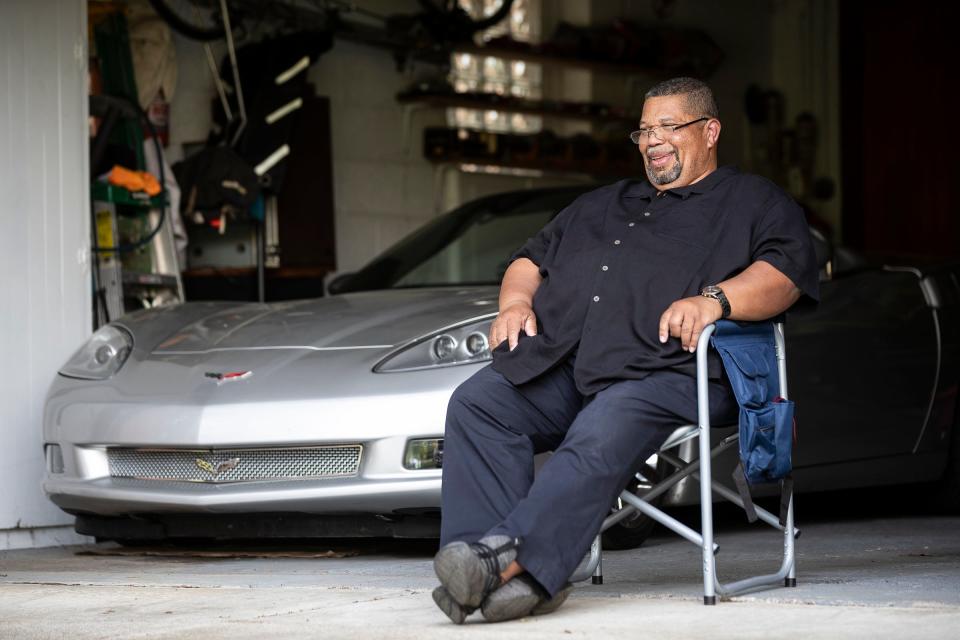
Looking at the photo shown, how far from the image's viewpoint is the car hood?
16.1ft


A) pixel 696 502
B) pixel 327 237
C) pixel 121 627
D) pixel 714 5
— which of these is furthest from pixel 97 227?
pixel 714 5

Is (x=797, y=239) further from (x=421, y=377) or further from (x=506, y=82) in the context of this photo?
(x=506, y=82)

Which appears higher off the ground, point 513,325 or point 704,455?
point 513,325

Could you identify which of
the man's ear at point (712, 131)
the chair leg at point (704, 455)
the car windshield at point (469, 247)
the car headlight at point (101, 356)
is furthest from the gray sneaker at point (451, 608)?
the car windshield at point (469, 247)

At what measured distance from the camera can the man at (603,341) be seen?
3330 mm

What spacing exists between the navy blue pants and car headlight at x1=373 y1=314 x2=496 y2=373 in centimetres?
81

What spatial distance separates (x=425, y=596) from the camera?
12.4ft

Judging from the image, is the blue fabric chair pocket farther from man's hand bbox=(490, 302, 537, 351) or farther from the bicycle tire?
the bicycle tire

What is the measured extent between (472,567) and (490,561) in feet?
0.18

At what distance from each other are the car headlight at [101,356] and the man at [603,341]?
5.67ft

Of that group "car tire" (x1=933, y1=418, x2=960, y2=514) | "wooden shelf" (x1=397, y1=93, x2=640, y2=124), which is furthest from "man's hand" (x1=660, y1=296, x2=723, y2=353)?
"wooden shelf" (x1=397, y1=93, x2=640, y2=124)

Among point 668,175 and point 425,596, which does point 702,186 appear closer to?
point 668,175

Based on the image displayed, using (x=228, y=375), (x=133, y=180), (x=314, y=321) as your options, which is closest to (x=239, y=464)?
(x=228, y=375)

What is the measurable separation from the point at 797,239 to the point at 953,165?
26.5ft
